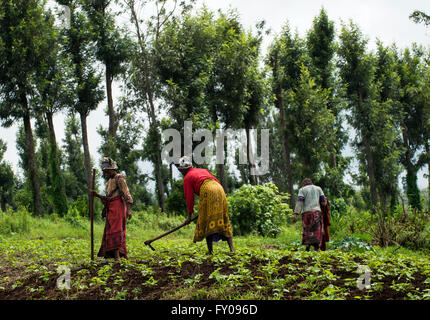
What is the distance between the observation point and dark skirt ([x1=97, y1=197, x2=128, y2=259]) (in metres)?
8.11

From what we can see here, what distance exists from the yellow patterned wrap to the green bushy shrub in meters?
8.19

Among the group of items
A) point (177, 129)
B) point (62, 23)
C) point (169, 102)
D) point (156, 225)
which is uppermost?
point (62, 23)

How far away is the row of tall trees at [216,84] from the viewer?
22.2 meters

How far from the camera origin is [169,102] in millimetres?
22781

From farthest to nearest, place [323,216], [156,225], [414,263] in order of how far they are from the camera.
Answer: [156,225]
[323,216]
[414,263]

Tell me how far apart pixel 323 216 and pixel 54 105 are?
18508mm

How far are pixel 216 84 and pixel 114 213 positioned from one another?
17845mm

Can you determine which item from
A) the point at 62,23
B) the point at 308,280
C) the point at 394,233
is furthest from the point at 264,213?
the point at 62,23

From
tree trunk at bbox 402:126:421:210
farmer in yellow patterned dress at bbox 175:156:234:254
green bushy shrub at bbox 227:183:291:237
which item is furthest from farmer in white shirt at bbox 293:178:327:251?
tree trunk at bbox 402:126:421:210

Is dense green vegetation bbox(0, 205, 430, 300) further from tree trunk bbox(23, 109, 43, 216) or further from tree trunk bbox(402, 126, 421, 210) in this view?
tree trunk bbox(402, 126, 421, 210)

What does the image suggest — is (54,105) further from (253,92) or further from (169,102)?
(253,92)

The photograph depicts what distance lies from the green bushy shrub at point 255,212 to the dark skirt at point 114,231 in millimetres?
8097

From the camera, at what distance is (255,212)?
15828mm

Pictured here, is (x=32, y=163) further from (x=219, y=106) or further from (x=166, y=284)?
(x=166, y=284)
